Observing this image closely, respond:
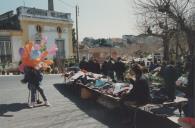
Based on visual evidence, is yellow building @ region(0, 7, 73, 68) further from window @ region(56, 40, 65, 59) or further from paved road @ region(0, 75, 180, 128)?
paved road @ region(0, 75, 180, 128)

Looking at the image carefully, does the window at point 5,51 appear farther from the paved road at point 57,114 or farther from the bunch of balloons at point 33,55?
the bunch of balloons at point 33,55

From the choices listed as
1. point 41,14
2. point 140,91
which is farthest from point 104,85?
point 41,14

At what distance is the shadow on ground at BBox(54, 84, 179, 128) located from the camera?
8615 mm

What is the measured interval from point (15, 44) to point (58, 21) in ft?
22.4

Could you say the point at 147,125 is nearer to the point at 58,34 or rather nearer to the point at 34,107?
the point at 34,107

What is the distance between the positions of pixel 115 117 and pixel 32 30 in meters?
29.8

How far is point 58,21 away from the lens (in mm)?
42812

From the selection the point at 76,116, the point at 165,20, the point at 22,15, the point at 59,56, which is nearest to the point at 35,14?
the point at 22,15

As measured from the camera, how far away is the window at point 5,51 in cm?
3659

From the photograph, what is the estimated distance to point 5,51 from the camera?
36.9m

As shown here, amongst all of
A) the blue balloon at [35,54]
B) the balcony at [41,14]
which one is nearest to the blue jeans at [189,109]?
the blue balloon at [35,54]

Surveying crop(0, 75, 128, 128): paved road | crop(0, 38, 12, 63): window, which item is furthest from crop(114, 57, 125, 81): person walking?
crop(0, 38, 12, 63): window

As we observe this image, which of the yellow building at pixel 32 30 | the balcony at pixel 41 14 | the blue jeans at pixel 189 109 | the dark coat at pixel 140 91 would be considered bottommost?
the blue jeans at pixel 189 109

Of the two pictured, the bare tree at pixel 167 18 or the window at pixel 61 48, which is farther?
the window at pixel 61 48
